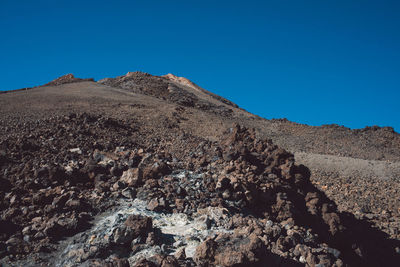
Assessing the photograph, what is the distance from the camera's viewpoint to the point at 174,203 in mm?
5570

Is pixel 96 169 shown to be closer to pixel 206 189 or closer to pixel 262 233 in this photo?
pixel 206 189

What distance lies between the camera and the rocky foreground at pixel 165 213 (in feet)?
13.3

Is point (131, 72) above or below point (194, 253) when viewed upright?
above

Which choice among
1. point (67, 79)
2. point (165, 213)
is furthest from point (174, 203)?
point (67, 79)

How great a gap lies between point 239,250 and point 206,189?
256 centimetres

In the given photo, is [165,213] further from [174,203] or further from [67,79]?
[67,79]

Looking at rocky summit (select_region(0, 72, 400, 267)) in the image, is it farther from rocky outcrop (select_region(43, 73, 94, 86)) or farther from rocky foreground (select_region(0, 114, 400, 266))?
rocky outcrop (select_region(43, 73, 94, 86))

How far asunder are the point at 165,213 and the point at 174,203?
1.12 ft

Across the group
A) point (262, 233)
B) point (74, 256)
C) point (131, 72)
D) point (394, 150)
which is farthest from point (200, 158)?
point (131, 72)

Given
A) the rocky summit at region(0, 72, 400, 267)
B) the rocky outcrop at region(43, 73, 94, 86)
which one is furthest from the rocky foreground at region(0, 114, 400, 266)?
the rocky outcrop at region(43, 73, 94, 86)

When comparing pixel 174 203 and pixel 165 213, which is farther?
pixel 174 203

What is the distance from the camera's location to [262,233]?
4.42 m

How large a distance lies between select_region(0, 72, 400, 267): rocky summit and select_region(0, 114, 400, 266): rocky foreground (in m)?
0.02

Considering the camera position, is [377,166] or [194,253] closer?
[194,253]
